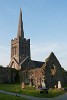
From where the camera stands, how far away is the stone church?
61156 mm

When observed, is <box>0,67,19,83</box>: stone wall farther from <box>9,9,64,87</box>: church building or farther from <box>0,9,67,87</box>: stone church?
<box>9,9,64,87</box>: church building

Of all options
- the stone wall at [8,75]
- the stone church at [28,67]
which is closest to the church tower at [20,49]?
the stone church at [28,67]

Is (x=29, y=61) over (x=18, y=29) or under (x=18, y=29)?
under

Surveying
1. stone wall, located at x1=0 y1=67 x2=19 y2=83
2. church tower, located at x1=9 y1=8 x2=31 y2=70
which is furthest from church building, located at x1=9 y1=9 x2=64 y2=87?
stone wall, located at x1=0 y1=67 x2=19 y2=83

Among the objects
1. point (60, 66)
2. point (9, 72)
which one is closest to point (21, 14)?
point (9, 72)

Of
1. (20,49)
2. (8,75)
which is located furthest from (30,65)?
(8,75)

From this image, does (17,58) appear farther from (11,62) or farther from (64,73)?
(64,73)

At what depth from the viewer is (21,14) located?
9319 cm

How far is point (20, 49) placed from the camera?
8519 cm

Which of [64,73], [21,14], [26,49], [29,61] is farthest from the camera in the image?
[21,14]

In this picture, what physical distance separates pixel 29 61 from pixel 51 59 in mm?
17605

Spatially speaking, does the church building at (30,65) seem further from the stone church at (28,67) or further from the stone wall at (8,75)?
the stone wall at (8,75)

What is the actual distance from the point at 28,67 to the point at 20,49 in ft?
30.0

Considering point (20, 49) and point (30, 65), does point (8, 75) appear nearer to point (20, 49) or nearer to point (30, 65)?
point (30, 65)
